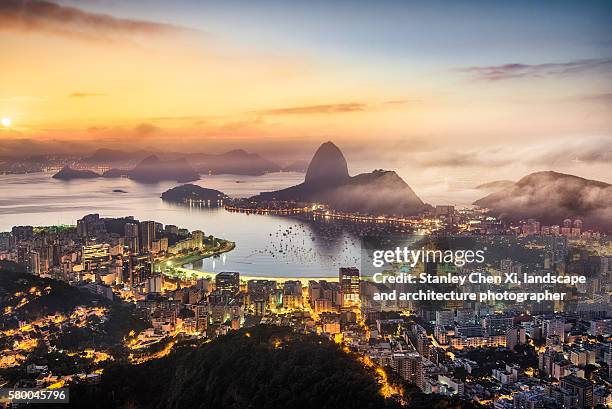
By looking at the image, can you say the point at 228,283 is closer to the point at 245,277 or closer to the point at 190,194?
the point at 245,277

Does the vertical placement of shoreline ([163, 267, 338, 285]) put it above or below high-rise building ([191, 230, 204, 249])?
below

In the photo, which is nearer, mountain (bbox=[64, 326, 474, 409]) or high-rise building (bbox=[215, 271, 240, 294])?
mountain (bbox=[64, 326, 474, 409])

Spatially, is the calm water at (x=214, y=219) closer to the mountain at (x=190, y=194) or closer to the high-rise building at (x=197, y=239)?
the mountain at (x=190, y=194)

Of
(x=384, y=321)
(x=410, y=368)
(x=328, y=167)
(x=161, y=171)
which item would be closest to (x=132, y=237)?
(x=328, y=167)

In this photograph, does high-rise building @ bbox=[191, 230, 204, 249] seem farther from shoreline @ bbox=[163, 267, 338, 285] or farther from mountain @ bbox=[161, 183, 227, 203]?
mountain @ bbox=[161, 183, 227, 203]

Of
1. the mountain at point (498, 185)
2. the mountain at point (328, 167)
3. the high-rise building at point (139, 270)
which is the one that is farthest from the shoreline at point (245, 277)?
the mountain at point (328, 167)

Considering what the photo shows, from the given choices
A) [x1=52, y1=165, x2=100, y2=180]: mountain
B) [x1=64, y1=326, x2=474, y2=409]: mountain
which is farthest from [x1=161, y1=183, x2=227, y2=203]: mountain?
[x1=64, y1=326, x2=474, y2=409]: mountain

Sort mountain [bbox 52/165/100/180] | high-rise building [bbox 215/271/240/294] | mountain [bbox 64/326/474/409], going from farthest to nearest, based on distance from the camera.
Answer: mountain [bbox 52/165/100/180]
high-rise building [bbox 215/271/240/294]
mountain [bbox 64/326/474/409]
